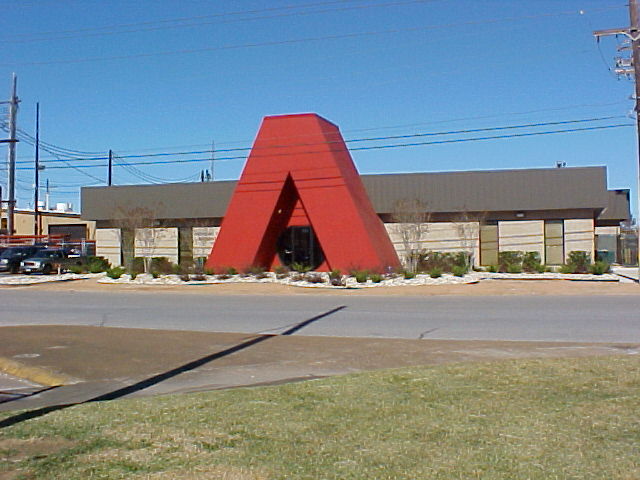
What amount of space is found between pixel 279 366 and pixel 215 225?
35.6 meters

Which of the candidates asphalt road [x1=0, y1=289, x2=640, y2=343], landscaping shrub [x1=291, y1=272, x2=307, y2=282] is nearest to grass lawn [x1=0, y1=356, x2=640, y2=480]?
asphalt road [x1=0, y1=289, x2=640, y2=343]

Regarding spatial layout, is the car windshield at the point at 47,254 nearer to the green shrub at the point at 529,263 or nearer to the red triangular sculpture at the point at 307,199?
the red triangular sculpture at the point at 307,199

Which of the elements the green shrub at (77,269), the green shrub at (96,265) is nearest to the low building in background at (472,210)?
the green shrub at (96,265)

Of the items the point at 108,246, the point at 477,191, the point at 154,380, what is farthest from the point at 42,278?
the point at 154,380

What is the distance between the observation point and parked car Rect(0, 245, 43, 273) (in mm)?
42688

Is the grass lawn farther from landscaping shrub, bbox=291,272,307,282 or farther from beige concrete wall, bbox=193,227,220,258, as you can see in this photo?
beige concrete wall, bbox=193,227,220,258

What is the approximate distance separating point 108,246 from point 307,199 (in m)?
23.1

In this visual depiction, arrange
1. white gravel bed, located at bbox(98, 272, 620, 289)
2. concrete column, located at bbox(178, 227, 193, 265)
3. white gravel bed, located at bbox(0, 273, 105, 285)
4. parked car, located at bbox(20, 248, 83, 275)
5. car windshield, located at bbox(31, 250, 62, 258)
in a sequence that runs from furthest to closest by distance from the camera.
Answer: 1. concrete column, located at bbox(178, 227, 193, 265)
2. car windshield, located at bbox(31, 250, 62, 258)
3. parked car, located at bbox(20, 248, 83, 275)
4. white gravel bed, located at bbox(0, 273, 105, 285)
5. white gravel bed, located at bbox(98, 272, 620, 289)

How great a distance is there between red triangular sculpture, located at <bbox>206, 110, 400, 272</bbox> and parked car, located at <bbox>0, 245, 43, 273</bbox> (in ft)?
51.3

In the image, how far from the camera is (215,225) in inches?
1821

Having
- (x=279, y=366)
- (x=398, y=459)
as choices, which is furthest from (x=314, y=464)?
(x=279, y=366)

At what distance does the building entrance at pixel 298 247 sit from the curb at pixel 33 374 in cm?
2709

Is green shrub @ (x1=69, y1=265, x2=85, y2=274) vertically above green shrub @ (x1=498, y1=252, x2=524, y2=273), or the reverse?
green shrub @ (x1=498, y1=252, x2=524, y2=273)

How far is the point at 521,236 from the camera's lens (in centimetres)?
4303
